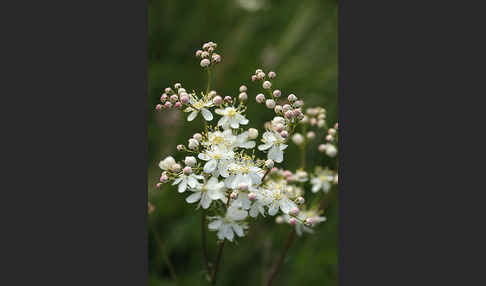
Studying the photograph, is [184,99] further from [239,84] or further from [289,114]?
[239,84]

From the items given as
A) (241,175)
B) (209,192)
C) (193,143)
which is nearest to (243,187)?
(241,175)

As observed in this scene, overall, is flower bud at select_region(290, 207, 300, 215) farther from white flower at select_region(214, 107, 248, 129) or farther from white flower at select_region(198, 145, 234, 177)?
white flower at select_region(214, 107, 248, 129)

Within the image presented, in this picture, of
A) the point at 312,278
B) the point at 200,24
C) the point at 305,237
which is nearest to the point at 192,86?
the point at 200,24

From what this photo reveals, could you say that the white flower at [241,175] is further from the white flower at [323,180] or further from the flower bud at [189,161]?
the white flower at [323,180]

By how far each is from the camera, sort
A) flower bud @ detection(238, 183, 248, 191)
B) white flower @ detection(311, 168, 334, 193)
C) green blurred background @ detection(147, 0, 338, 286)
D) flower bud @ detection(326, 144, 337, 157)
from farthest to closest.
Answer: green blurred background @ detection(147, 0, 338, 286), white flower @ detection(311, 168, 334, 193), flower bud @ detection(326, 144, 337, 157), flower bud @ detection(238, 183, 248, 191)

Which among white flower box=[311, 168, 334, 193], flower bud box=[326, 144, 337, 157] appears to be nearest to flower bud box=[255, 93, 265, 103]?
flower bud box=[326, 144, 337, 157]

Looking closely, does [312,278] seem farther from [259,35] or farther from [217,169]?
[259,35]
